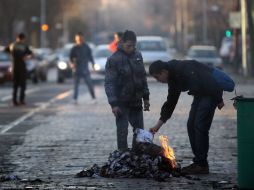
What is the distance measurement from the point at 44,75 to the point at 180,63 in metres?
34.9

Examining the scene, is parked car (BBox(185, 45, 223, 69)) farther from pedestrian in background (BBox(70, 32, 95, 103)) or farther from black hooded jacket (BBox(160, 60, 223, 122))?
black hooded jacket (BBox(160, 60, 223, 122))

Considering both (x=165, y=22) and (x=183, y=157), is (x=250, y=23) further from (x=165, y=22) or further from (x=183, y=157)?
(x=165, y=22)

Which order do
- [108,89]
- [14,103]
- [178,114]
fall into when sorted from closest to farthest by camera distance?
[108,89], [178,114], [14,103]

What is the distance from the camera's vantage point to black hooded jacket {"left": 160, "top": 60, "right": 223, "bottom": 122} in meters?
11.4

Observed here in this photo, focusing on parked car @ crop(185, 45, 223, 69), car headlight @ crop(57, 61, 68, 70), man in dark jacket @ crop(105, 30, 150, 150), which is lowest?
parked car @ crop(185, 45, 223, 69)

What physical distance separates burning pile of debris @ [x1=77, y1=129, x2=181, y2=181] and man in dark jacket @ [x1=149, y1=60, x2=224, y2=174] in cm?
35

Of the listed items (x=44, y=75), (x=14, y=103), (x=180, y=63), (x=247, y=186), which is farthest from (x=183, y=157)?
(x=44, y=75)

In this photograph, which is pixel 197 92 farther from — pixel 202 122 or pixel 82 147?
pixel 82 147

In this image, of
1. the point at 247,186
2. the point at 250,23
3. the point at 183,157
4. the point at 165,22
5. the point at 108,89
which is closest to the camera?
the point at 247,186

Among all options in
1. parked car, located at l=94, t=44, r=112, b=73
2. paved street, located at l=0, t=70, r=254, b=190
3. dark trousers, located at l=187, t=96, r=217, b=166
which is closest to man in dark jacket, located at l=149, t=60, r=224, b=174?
dark trousers, located at l=187, t=96, r=217, b=166

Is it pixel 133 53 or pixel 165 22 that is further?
pixel 165 22

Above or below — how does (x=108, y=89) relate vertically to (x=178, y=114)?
above

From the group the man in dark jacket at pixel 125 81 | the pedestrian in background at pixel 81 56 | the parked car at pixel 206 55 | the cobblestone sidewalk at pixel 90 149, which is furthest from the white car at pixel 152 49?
the man in dark jacket at pixel 125 81

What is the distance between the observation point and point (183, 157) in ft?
44.4
